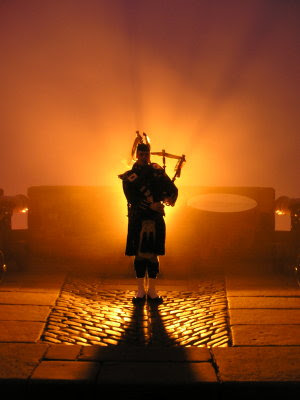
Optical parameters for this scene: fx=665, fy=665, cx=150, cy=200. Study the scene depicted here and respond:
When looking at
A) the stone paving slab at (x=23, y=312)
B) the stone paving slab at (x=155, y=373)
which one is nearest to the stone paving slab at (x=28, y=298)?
the stone paving slab at (x=23, y=312)

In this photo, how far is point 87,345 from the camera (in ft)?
19.0

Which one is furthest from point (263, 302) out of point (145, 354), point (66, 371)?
point (66, 371)

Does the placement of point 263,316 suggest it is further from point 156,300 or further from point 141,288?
point 141,288

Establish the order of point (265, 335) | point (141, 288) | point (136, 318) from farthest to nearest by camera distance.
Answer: point (141, 288) < point (136, 318) < point (265, 335)

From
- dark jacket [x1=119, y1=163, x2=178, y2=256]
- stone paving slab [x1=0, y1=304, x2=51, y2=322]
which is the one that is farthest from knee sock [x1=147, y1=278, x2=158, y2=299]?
stone paving slab [x1=0, y1=304, x2=51, y2=322]

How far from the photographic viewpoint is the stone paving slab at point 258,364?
16.0ft

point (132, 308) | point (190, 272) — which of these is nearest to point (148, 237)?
point (132, 308)

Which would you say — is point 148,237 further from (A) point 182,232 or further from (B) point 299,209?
(B) point 299,209

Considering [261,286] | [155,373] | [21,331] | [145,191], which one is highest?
[145,191]

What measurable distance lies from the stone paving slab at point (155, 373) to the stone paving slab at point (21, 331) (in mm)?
1010

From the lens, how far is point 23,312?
671 centimetres

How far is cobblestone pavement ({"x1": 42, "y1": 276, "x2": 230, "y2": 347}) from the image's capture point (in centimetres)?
616

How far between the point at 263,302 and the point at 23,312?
8.31 feet

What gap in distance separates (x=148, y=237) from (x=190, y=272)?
1.82 meters
